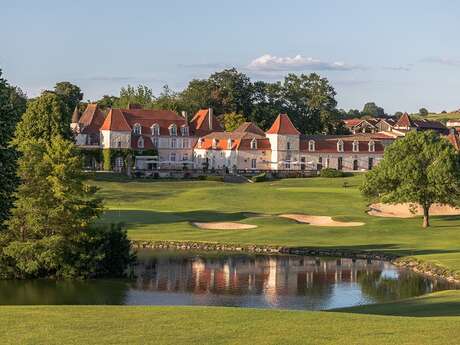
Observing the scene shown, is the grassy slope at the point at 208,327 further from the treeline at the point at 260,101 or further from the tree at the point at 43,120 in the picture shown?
the treeline at the point at 260,101

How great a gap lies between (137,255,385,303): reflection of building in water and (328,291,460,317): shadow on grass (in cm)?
689

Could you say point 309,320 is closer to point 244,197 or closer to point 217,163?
point 244,197

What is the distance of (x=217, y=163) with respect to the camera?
119 meters

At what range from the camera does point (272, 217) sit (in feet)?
221

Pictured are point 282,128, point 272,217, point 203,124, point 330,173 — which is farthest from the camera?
point 203,124

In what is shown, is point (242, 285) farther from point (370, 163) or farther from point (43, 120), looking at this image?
point (370, 163)

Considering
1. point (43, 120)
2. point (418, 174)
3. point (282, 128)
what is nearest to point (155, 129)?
point (282, 128)

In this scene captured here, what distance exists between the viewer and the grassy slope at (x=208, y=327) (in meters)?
16.6

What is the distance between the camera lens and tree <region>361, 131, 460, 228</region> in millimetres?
59406

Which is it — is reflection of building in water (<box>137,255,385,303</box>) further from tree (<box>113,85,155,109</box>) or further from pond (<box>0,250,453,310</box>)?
tree (<box>113,85,155,109</box>)

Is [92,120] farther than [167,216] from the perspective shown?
Yes

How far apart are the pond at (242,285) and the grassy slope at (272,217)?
4.14m

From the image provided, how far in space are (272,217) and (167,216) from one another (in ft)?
28.6

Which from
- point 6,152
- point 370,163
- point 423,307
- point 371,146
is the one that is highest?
point 371,146
